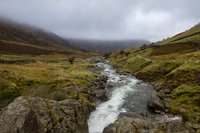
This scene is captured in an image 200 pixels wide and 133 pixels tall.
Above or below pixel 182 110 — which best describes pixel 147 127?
above

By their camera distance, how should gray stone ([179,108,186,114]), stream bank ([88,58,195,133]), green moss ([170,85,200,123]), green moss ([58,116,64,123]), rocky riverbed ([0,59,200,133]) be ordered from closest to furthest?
rocky riverbed ([0,59,200,133]), green moss ([58,116,64,123]), stream bank ([88,58,195,133]), green moss ([170,85,200,123]), gray stone ([179,108,186,114])

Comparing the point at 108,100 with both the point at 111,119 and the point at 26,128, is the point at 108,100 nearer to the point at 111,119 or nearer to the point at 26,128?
the point at 111,119

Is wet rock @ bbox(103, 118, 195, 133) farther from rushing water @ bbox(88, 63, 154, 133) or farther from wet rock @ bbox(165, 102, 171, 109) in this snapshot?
wet rock @ bbox(165, 102, 171, 109)

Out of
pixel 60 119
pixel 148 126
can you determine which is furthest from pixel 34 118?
pixel 148 126

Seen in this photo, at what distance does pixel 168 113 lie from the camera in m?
17.9

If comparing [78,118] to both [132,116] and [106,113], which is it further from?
[132,116]

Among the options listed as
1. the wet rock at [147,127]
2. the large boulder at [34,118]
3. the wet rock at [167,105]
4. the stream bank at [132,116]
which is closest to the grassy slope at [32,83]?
the large boulder at [34,118]

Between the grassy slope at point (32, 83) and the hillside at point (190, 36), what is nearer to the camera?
the grassy slope at point (32, 83)

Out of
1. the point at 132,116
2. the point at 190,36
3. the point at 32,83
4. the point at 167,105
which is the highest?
the point at 190,36

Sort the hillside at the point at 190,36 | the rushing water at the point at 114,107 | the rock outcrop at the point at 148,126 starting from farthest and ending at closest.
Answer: the hillside at the point at 190,36 → the rushing water at the point at 114,107 → the rock outcrop at the point at 148,126

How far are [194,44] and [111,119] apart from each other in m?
61.9

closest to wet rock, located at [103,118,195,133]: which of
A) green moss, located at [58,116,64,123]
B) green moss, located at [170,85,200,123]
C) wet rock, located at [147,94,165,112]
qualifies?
green moss, located at [58,116,64,123]

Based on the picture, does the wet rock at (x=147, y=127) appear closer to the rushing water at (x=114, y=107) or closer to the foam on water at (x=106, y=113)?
the foam on water at (x=106, y=113)

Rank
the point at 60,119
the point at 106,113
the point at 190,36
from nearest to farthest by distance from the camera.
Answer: the point at 60,119 < the point at 106,113 < the point at 190,36
